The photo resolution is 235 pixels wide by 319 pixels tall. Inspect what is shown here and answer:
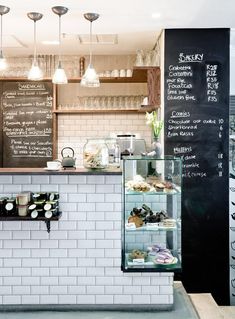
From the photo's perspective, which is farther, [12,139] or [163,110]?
[12,139]

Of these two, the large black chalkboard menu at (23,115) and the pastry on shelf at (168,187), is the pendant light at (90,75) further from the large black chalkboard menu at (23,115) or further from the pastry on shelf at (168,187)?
the large black chalkboard menu at (23,115)

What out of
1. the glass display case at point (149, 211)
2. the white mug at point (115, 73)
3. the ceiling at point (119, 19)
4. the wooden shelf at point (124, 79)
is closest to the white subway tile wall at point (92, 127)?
the wooden shelf at point (124, 79)

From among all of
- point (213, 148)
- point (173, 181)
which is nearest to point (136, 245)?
point (173, 181)

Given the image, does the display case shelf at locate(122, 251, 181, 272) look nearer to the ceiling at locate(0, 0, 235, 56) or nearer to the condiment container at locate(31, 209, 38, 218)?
the condiment container at locate(31, 209, 38, 218)

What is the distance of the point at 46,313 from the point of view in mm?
3562

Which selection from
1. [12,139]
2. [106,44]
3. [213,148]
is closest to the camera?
[213,148]

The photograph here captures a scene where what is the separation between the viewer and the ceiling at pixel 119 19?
3.80 meters

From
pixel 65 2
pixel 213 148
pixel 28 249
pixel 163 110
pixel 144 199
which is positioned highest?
pixel 65 2

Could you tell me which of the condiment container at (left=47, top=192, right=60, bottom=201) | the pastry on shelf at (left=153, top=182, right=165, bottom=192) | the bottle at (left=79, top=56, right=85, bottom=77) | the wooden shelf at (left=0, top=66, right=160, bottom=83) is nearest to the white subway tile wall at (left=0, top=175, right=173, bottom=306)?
the condiment container at (left=47, top=192, right=60, bottom=201)

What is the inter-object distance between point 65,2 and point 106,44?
1.77m

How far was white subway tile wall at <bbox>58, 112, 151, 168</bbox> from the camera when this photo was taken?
6074 millimetres

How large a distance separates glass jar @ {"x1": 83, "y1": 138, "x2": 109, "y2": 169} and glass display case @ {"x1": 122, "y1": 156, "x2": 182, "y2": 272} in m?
0.29

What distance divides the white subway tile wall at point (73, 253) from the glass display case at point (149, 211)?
114mm

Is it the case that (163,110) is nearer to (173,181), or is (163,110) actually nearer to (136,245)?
(173,181)
